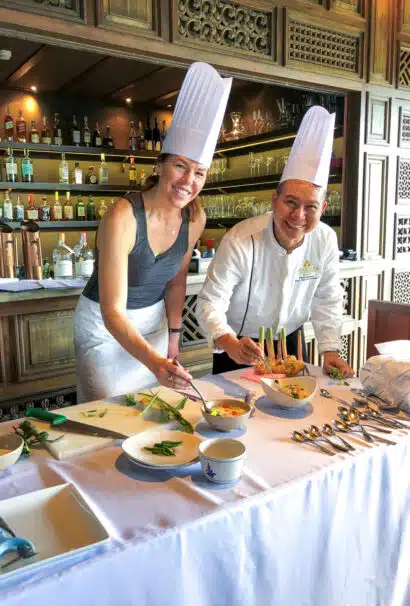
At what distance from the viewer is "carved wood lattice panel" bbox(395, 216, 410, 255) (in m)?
4.25

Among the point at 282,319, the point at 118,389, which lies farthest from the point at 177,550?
the point at 282,319

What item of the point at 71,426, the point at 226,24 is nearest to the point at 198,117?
the point at 71,426

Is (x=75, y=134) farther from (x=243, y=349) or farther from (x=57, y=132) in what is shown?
(x=243, y=349)

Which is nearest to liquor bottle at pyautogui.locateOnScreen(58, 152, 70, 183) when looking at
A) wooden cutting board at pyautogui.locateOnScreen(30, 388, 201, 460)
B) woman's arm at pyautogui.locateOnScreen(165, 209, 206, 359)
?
woman's arm at pyautogui.locateOnScreen(165, 209, 206, 359)

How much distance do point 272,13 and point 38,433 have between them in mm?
3169

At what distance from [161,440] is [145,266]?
79 centimetres

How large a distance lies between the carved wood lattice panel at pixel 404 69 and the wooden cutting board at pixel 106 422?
12.0 ft

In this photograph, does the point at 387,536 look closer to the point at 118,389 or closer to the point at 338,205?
the point at 118,389

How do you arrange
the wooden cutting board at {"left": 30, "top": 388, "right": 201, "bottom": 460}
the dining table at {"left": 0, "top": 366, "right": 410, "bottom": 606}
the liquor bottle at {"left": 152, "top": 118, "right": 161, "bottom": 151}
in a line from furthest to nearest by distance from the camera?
the liquor bottle at {"left": 152, "top": 118, "right": 161, "bottom": 151}, the wooden cutting board at {"left": 30, "top": 388, "right": 201, "bottom": 460}, the dining table at {"left": 0, "top": 366, "right": 410, "bottom": 606}

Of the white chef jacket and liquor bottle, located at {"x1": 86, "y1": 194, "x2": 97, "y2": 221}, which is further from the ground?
liquor bottle, located at {"x1": 86, "y1": 194, "x2": 97, "y2": 221}

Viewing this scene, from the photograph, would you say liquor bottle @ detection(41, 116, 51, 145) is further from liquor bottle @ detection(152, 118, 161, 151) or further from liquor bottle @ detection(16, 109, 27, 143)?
liquor bottle @ detection(152, 118, 161, 151)

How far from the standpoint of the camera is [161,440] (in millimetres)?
1191

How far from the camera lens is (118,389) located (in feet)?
5.96

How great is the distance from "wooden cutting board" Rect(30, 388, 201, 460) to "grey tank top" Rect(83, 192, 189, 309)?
44 centimetres
